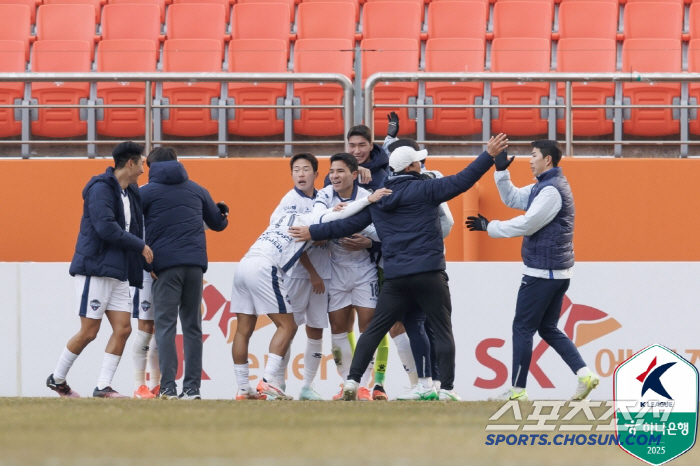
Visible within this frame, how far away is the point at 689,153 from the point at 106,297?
4894 mm

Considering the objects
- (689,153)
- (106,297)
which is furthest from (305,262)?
(689,153)

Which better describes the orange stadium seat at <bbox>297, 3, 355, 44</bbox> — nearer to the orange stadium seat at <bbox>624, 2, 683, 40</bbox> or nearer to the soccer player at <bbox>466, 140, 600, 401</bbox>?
the orange stadium seat at <bbox>624, 2, 683, 40</bbox>

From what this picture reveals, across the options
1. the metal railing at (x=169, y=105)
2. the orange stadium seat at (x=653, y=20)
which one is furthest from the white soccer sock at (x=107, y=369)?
the orange stadium seat at (x=653, y=20)

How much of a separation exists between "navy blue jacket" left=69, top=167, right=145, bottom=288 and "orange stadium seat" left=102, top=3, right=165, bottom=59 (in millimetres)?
4680

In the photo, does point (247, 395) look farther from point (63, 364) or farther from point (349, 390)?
point (63, 364)

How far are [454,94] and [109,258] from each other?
143 inches

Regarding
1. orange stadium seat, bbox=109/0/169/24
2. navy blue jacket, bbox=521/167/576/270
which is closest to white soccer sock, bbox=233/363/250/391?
navy blue jacket, bbox=521/167/576/270

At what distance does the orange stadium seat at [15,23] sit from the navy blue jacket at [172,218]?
4.72 m

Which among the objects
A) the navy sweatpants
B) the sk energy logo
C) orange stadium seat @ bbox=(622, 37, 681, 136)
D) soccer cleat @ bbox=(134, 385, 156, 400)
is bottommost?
soccer cleat @ bbox=(134, 385, 156, 400)

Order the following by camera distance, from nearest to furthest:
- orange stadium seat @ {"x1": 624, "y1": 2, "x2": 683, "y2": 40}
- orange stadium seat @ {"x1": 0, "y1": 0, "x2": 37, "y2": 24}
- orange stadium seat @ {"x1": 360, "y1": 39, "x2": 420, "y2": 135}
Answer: orange stadium seat @ {"x1": 360, "y1": 39, "x2": 420, "y2": 135} < orange stadium seat @ {"x1": 624, "y1": 2, "x2": 683, "y2": 40} < orange stadium seat @ {"x1": 0, "y1": 0, "x2": 37, "y2": 24}

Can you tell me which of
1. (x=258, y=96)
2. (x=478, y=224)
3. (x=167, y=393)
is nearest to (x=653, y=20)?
(x=258, y=96)

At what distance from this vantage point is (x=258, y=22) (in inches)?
426

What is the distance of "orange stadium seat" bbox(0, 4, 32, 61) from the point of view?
1066 cm

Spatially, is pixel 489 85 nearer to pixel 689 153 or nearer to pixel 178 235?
pixel 689 153
